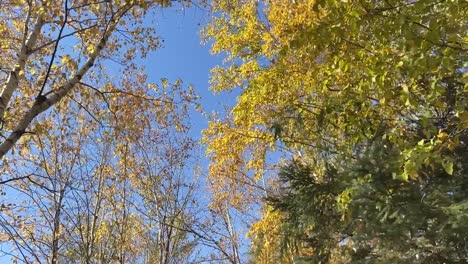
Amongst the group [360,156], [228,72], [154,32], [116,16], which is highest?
[228,72]

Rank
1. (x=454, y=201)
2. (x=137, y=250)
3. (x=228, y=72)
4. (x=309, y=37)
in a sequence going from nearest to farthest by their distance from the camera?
1. (x=309, y=37)
2. (x=454, y=201)
3. (x=228, y=72)
4. (x=137, y=250)

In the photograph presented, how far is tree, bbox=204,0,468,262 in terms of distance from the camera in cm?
260

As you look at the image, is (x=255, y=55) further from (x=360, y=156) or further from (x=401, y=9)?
(x=401, y=9)

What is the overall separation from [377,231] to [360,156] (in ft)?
3.56

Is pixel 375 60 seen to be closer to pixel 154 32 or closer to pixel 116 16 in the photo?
pixel 116 16

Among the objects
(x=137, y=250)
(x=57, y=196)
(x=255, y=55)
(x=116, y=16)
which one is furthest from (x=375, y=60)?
(x=137, y=250)


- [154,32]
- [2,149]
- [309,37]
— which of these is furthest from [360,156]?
[2,149]

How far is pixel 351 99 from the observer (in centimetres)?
328

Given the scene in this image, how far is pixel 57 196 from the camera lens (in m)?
8.77

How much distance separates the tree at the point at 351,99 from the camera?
2600mm

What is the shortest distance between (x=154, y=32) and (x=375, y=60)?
3.69 meters

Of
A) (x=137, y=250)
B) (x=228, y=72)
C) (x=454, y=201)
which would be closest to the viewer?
(x=454, y=201)

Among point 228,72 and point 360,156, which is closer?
point 360,156

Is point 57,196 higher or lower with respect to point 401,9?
higher
